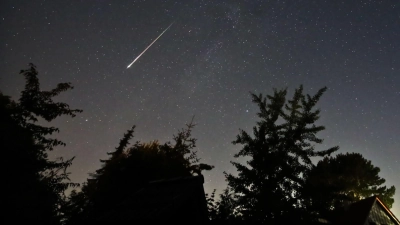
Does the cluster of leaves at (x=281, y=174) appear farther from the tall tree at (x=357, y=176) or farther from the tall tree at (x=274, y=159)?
the tall tree at (x=357, y=176)

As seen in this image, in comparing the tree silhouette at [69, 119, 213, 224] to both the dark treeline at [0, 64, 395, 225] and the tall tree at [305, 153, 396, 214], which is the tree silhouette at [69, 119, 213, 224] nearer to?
the dark treeline at [0, 64, 395, 225]

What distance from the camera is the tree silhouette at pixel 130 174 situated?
24.6 meters

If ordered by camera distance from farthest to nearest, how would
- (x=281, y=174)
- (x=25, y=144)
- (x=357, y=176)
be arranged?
(x=357, y=176) → (x=281, y=174) → (x=25, y=144)

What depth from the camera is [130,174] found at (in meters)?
25.6

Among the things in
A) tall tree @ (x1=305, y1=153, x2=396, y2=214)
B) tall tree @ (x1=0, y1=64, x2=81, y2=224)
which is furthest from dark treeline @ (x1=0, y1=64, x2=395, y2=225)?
tall tree @ (x1=305, y1=153, x2=396, y2=214)

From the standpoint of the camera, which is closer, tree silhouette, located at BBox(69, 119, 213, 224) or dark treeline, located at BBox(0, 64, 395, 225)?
dark treeline, located at BBox(0, 64, 395, 225)

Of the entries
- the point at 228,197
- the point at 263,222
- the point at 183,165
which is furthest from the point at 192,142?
the point at 263,222

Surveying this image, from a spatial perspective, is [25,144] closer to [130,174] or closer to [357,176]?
[130,174]

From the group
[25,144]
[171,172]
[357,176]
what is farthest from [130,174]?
[357,176]

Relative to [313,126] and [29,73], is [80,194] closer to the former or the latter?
[29,73]

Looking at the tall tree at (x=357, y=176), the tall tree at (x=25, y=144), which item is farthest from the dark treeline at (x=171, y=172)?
the tall tree at (x=357, y=176)

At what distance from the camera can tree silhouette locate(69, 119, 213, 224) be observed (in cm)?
2462

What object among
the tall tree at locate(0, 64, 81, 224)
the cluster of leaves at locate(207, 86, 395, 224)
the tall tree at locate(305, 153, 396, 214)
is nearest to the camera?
Answer: the tall tree at locate(0, 64, 81, 224)

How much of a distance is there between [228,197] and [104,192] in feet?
42.8
